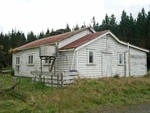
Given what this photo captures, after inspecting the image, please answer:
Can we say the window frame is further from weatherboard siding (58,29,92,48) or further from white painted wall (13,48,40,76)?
white painted wall (13,48,40,76)

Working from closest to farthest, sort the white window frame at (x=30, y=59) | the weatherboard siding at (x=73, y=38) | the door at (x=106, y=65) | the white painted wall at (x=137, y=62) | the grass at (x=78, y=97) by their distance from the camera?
the grass at (x=78, y=97) < the door at (x=106, y=65) < the weatherboard siding at (x=73, y=38) < the white painted wall at (x=137, y=62) < the white window frame at (x=30, y=59)

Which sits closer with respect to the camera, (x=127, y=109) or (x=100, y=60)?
(x=127, y=109)

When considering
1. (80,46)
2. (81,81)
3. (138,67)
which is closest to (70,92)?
(81,81)

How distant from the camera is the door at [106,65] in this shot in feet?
86.3

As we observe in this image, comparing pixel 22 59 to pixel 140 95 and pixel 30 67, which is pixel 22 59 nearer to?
pixel 30 67

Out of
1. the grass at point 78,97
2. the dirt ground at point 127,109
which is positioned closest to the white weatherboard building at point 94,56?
the grass at point 78,97

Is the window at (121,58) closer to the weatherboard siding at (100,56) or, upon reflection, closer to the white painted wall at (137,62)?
the weatherboard siding at (100,56)

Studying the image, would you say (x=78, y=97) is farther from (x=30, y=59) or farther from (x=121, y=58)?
(x=30, y=59)

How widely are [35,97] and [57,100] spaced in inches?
46.0

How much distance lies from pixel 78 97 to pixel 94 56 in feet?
32.1

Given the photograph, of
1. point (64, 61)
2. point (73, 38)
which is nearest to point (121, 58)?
point (73, 38)

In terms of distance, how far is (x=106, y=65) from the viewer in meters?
26.6

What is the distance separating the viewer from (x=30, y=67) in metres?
32.5

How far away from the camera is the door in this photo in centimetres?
2629
